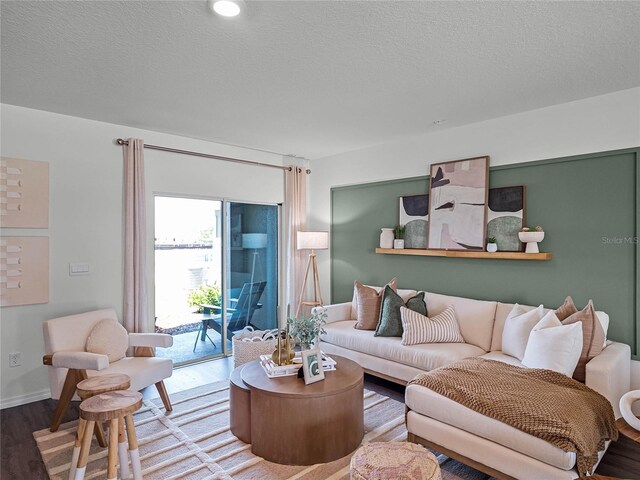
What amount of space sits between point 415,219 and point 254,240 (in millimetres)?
2185

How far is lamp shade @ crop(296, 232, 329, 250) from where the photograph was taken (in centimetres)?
516

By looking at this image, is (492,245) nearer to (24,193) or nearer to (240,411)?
(240,411)

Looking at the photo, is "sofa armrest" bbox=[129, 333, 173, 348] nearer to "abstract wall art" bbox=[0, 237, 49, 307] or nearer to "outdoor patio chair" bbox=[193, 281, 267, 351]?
"abstract wall art" bbox=[0, 237, 49, 307]

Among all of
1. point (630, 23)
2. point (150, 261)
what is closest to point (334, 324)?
point (150, 261)

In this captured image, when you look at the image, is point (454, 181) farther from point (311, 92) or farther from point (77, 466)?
point (77, 466)

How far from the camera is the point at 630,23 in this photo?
2148 millimetres

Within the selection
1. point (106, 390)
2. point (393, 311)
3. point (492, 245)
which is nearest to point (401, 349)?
point (393, 311)

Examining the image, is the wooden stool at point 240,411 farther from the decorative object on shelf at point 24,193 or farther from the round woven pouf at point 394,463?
the decorative object on shelf at point 24,193

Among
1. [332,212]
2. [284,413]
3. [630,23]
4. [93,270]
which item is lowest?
[284,413]

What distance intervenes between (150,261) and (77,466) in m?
2.49

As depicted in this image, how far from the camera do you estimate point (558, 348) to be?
2.65 m

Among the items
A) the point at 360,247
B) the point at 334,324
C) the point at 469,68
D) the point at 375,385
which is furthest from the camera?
the point at 360,247

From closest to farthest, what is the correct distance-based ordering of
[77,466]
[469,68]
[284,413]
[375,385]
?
[77,466] → [284,413] → [469,68] → [375,385]

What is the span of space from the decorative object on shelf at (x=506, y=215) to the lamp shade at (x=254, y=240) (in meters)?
2.95
